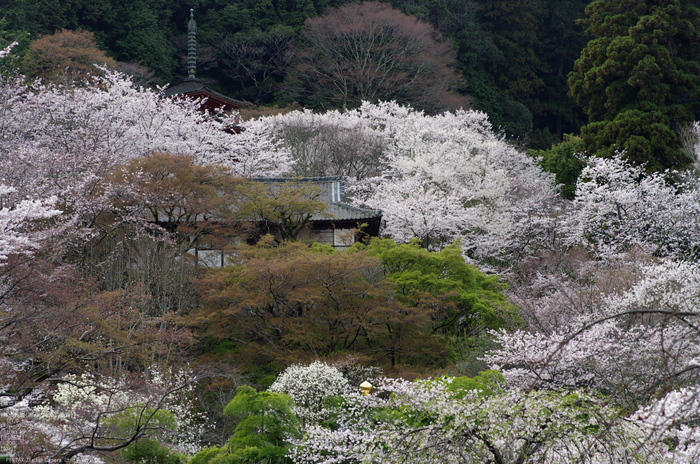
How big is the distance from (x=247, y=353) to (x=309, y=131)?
43.2 ft

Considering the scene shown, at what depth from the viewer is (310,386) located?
378 inches

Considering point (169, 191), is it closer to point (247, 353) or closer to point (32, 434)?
point (247, 353)

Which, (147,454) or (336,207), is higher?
(336,207)

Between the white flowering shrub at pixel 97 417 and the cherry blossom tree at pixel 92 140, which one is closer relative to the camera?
the white flowering shrub at pixel 97 417

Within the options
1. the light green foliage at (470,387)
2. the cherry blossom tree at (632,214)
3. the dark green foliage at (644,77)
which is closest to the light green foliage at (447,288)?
the cherry blossom tree at (632,214)

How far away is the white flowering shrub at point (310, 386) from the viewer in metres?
9.49

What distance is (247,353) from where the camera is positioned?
37.5 ft

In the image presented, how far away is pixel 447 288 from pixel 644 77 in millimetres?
10428

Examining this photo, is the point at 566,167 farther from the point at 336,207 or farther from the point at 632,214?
the point at 336,207

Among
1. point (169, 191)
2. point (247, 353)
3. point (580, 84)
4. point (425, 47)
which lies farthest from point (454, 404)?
point (425, 47)

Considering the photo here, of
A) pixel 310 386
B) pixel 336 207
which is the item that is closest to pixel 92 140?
pixel 336 207

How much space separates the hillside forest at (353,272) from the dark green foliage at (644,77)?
0.07 m

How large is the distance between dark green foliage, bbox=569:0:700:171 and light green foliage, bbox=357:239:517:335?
7.88 m

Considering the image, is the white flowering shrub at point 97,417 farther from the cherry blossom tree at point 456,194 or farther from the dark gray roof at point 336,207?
the cherry blossom tree at point 456,194
